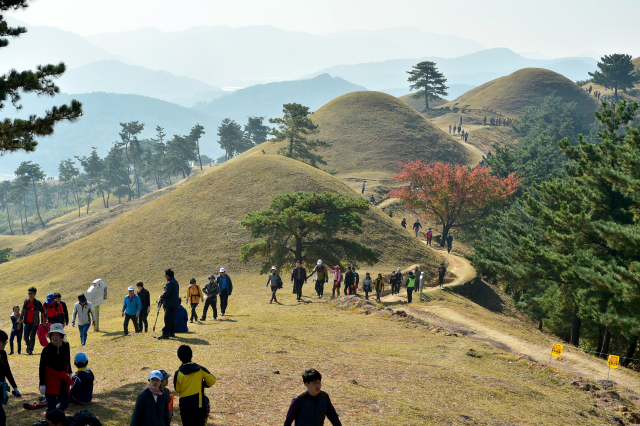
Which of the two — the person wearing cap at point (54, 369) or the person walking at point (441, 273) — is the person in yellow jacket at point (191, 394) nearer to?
the person wearing cap at point (54, 369)

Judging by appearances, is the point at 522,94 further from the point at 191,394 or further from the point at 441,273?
the point at 191,394

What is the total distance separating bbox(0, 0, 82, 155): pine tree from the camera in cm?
1161

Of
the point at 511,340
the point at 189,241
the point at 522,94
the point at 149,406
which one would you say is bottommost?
the point at 511,340

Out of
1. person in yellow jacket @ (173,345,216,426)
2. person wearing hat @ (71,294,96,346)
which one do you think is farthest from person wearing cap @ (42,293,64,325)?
person in yellow jacket @ (173,345,216,426)

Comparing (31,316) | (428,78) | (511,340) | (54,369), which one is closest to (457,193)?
(511,340)

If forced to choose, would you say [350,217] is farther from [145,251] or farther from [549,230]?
[145,251]

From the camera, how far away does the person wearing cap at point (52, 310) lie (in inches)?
546

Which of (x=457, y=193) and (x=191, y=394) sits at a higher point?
(x=457, y=193)

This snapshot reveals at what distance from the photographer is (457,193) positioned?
155ft

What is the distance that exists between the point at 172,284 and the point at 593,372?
14.8 m

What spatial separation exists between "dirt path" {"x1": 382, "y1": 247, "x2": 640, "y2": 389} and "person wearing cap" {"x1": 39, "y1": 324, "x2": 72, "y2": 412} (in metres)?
15.5

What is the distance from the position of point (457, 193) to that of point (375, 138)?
42.9 meters

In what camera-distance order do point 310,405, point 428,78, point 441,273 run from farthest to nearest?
1. point 428,78
2. point 441,273
3. point 310,405

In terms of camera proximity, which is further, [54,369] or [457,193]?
[457,193]
